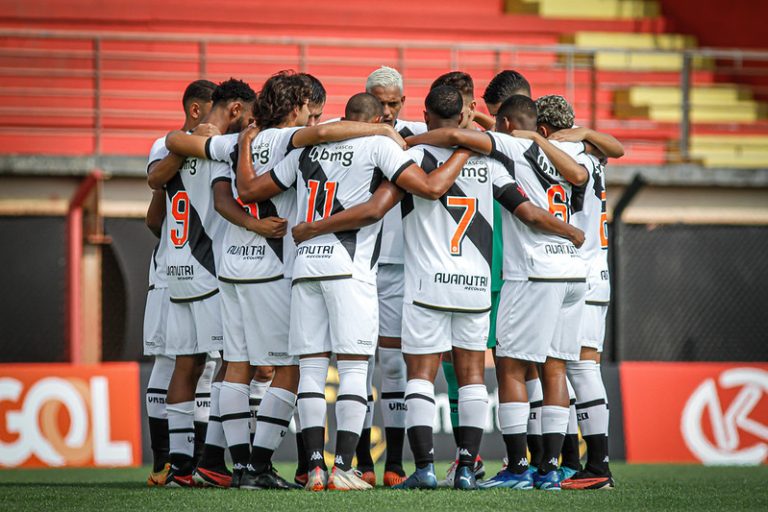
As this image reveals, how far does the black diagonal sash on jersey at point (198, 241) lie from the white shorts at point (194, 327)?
0.62 ft

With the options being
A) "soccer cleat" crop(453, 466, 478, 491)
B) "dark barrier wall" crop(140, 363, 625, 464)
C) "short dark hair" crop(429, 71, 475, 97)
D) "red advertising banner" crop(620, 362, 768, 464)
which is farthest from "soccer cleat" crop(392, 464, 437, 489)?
"red advertising banner" crop(620, 362, 768, 464)

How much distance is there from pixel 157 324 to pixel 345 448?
5.10 feet

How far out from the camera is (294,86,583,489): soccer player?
631 cm

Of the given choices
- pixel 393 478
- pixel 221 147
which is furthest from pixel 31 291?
pixel 393 478

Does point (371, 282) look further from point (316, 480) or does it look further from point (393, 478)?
point (393, 478)

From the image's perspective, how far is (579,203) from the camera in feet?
22.5

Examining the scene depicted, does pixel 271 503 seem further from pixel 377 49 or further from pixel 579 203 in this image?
pixel 377 49

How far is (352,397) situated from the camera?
6203mm

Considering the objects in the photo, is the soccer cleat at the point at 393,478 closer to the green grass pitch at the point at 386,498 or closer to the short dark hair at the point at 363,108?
the green grass pitch at the point at 386,498

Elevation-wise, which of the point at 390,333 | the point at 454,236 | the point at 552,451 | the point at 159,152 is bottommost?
the point at 552,451

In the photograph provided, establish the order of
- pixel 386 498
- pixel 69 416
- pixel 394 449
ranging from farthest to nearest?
pixel 69 416
pixel 394 449
pixel 386 498

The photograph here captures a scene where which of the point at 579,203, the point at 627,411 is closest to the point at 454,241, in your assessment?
the point at 579,203

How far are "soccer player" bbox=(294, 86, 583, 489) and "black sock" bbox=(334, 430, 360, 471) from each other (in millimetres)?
341

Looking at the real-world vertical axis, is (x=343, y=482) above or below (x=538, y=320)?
below
